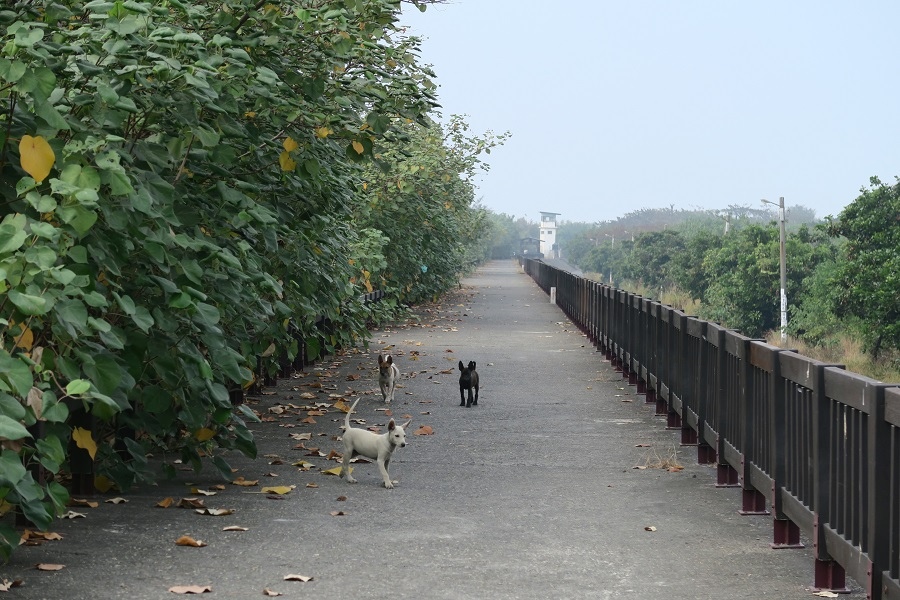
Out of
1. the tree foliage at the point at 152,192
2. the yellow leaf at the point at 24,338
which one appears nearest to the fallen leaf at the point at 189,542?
the tree foliage at the point at 152,192

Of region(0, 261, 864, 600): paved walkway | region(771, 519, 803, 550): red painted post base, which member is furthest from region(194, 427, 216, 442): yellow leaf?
region(771, 519, 803, 550): red painted post base

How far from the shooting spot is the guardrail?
550 centimetres

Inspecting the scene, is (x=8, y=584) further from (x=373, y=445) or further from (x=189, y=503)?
(x=373, y=445)

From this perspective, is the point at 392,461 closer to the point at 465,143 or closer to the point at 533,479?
the point at 533,479

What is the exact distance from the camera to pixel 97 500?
8.51 m

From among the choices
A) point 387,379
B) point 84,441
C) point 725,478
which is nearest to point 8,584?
point 84,441

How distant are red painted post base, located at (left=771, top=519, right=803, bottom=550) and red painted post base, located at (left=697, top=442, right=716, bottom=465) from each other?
3.15 m

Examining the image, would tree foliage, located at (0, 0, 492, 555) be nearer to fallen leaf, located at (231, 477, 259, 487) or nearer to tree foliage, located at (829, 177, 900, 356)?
fallen leaf, located at (231, 477, 259, 487)

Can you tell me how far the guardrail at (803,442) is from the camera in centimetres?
550

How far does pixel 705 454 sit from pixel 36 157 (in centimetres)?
638

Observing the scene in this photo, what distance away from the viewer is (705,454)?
10.8 m

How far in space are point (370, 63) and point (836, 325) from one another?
58.5 metres

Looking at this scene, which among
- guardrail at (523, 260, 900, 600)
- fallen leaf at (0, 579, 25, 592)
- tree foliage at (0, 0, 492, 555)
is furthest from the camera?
tree foliage at (0, 0, 492, 555)

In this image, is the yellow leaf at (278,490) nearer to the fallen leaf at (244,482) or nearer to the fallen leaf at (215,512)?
the fallen leaf at (244,482)
